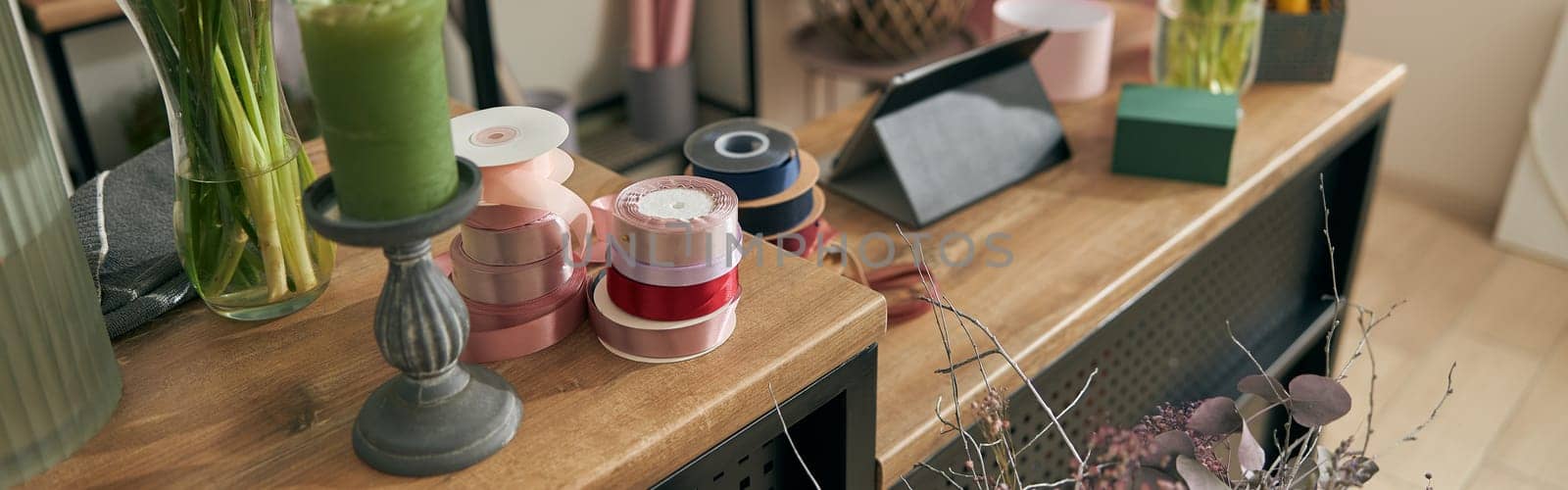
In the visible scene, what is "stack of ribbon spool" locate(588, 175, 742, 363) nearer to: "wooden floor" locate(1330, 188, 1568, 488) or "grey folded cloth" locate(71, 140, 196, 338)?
"grey folded cloth" locate(71, 140, 196, 338)

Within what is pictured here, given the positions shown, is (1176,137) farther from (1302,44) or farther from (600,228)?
(600,228)

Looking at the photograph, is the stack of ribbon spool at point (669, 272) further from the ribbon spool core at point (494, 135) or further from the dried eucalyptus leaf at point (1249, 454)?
the dried eucalyptus leaf at point (1249, 454)

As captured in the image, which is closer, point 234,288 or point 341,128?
point 341,128

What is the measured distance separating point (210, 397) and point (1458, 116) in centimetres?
281

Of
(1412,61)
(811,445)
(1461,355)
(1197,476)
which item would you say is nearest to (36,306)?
(811,445)

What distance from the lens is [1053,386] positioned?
137cm

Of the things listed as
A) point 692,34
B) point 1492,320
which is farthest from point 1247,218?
point 692,34

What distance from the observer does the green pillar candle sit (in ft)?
2.16

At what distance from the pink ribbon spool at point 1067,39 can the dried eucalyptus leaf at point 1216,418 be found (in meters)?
1.02

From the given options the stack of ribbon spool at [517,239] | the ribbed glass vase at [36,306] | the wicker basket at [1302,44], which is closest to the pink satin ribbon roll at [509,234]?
the stack of ribbon spool at [517,239]

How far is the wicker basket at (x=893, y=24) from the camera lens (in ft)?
8.67

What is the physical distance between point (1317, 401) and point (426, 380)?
0.56m

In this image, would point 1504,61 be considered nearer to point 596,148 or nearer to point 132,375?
point 596,148

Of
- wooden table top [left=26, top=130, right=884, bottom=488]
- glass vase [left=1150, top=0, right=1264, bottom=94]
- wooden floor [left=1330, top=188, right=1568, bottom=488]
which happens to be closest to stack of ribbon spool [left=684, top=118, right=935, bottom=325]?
wooden table top [left=26, top=130, right=884, bottom=488]
